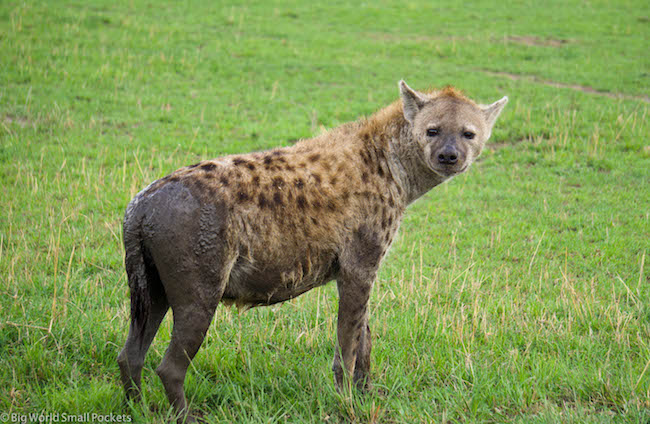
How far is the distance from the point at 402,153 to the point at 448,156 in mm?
303

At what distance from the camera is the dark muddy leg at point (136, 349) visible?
303cm

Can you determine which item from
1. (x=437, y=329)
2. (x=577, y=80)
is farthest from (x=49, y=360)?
(x=577, y=80)

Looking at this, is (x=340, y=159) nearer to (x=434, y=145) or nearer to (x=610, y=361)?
(x=434, y=145)

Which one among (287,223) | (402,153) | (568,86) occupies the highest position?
(402,153)

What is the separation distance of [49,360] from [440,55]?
442 inches

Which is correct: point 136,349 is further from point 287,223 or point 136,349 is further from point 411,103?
point 411,103

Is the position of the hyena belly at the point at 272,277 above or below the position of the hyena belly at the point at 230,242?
below

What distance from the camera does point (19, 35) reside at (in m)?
11.2

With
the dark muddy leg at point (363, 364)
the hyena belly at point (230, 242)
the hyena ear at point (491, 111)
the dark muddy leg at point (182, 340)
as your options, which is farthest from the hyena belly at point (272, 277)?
the hyena ear at point (491, 111)

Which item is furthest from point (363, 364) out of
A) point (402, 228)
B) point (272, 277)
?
point (402, 228)

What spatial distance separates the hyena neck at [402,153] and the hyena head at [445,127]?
6 cm

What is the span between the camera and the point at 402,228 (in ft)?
21.5

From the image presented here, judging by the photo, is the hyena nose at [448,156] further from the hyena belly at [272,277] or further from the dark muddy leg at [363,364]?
the dark muddy leg at [363,364]

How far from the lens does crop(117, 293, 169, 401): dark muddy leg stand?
9.93 feet
